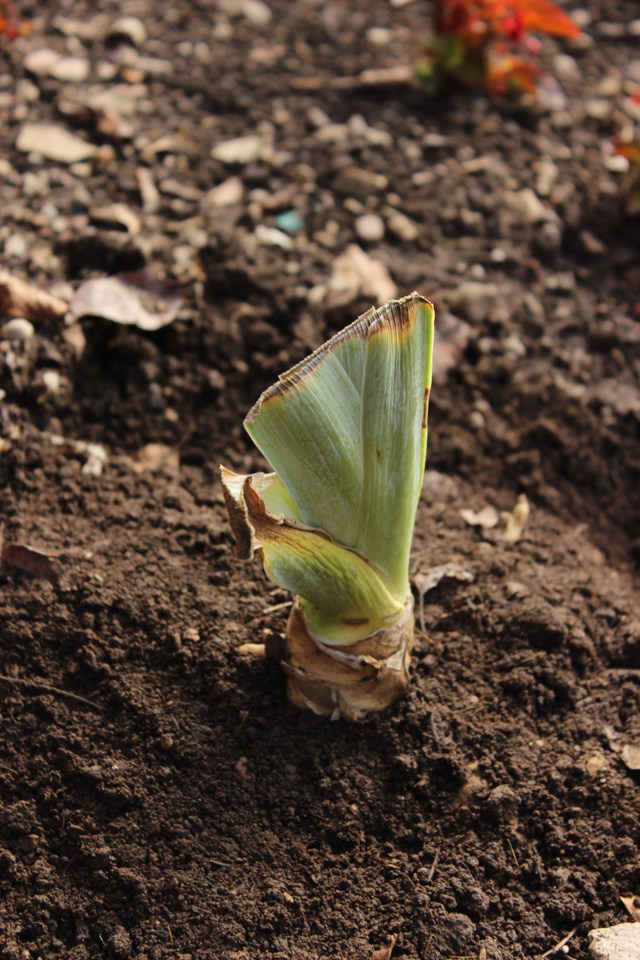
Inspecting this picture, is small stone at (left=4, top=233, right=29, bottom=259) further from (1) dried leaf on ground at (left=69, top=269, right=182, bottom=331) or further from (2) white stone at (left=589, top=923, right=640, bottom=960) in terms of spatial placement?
(2) white stone at (left=589, top=923, right=640, bottom=960)

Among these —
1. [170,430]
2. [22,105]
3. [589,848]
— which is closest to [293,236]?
[170,430]

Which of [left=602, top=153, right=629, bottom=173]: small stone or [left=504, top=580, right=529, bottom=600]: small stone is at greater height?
[left=602, top=153, right=629, bottom=173]: small stone

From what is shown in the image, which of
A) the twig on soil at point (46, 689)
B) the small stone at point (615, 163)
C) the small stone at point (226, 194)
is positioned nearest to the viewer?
the twig on soil at point (46, 689)

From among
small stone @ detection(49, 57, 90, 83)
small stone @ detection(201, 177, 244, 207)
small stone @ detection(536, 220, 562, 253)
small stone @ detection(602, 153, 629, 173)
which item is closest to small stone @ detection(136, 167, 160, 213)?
small stone @ detection(201, 177, 244, 207)

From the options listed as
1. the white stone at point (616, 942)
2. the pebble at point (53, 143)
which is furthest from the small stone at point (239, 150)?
the white stone at point (616, 942)

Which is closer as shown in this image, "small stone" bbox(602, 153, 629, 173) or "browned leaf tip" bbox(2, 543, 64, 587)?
"browned leaf tip" bbox(2, 543, 64, 587)

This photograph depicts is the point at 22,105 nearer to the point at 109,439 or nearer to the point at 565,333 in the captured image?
the point at 109,439

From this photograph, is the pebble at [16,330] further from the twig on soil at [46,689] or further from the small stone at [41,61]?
the small stone at [41,61]

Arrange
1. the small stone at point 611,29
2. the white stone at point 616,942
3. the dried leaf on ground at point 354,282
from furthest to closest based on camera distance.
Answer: the small stone at point 611,29, the dried leaf on ground at point 354,282, the white stone at point 616,942
